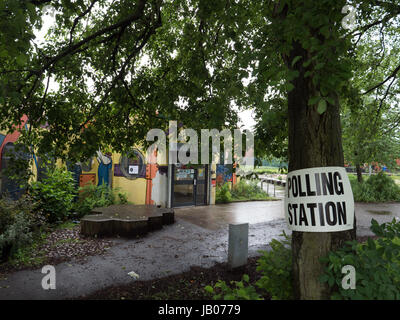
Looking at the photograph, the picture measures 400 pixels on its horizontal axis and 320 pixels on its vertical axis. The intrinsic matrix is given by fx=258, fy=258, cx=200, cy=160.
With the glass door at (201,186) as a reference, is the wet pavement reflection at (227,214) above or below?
below

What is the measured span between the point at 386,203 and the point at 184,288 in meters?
15.0

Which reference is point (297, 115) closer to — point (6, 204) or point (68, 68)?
point (68, 68)

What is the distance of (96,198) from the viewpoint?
995cm

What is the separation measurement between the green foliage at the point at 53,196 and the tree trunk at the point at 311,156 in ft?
25.2

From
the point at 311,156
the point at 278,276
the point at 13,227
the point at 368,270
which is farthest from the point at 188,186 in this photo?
the point at 368,270

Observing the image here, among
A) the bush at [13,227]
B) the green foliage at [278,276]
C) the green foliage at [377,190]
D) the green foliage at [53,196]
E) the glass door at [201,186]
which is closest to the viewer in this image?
the green foliage at [278,276]

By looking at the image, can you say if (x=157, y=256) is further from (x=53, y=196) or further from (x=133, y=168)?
(x=133, y=168)

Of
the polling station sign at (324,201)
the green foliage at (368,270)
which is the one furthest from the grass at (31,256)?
the green foliage at (368,270)

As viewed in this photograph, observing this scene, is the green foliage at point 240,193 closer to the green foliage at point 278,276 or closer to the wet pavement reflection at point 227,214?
the wet pavement reflection at point 227,214

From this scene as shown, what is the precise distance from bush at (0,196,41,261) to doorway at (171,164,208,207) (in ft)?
20.2

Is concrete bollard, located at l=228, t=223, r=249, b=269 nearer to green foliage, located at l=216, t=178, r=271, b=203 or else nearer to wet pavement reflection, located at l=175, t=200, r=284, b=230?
wet pavement reflection, located at l=175, t=200, r=284, b=230

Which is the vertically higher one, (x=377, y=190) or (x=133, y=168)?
(x=133, y=168)

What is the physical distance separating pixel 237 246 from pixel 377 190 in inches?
584

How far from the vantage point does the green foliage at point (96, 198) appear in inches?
364
